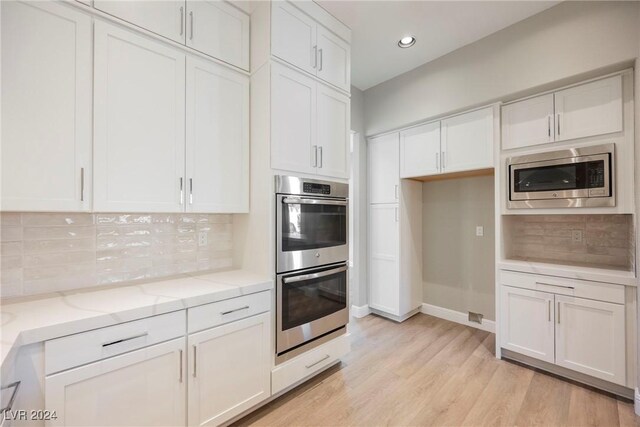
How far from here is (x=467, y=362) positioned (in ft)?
8.20

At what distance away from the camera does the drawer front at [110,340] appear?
1.16 metres

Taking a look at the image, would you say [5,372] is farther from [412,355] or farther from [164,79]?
[412,355]

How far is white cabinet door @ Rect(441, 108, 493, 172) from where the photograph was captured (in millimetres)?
2623

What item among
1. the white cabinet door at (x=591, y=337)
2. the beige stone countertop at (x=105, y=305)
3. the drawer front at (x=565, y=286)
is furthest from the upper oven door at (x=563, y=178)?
the beige stone countertop at (x=105, y=305)

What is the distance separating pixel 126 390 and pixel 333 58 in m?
2.62

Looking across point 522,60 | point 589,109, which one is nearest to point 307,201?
point 522,60

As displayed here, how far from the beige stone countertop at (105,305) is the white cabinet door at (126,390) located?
191 millimetres

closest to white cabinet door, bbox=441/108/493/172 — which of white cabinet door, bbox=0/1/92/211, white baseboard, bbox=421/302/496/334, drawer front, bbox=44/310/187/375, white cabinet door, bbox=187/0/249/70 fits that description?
white baseboard, bbox=421/302/496/334

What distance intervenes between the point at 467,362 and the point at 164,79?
3.25m

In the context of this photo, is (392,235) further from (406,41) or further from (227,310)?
(227,310)

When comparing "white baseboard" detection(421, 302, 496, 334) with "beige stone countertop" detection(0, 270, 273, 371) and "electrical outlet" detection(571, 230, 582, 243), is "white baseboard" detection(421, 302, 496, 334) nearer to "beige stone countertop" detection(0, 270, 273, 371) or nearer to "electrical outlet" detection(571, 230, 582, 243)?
"electrical outlet" detection(571, 230, 582, 243)

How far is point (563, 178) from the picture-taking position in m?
2.23

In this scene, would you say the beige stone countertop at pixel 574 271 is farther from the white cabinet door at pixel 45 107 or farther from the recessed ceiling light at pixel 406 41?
the white cabinet door at pixel 45 107

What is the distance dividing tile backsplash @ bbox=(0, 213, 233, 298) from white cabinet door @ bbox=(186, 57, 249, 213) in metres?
0.31
